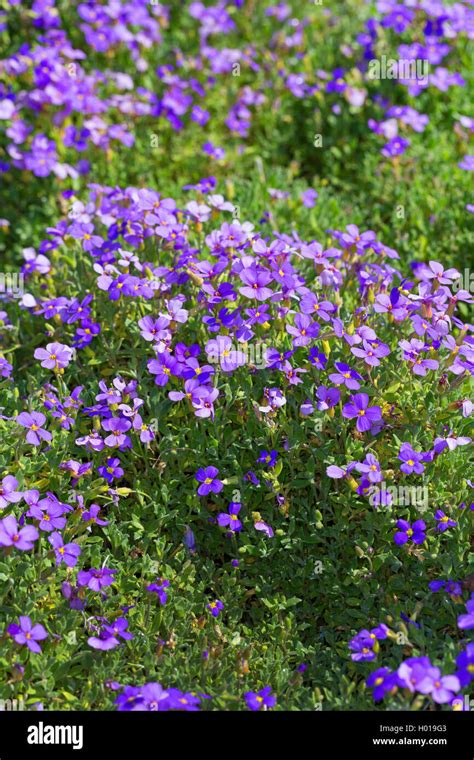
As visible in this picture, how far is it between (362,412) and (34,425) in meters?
1.56

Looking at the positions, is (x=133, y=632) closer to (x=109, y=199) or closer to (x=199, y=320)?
(x=199, y=320)

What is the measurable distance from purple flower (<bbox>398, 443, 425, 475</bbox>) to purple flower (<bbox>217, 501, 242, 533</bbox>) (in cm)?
82

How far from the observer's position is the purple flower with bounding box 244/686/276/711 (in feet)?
12.1

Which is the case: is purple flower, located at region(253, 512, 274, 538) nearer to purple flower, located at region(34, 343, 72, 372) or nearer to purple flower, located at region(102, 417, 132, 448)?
purple flower, located at region(102, 417, 132, 448)

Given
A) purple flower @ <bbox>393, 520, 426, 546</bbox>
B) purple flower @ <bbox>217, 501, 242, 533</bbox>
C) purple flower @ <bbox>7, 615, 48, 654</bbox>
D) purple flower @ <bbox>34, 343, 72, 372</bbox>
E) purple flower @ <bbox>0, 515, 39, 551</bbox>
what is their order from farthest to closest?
purple flower @ <bbox>34, 343, 72, 372</bbox>, purple flower @ <bbox>217, 501, 242, 533</bbox>, purple flower @ <bbox>393, 520, 426, 546</bbox>, purple flower @ <bbox>0, 515, 39, 551</bbox>, purple flower @ <bbox>7, 615, 48, 654</bbox>

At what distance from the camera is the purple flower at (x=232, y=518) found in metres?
4.37

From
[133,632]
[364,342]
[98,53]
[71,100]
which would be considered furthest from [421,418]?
[98,53]

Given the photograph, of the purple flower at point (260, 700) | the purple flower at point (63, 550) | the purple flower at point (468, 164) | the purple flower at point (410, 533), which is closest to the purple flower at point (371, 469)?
the purple flower at point (410, 533)

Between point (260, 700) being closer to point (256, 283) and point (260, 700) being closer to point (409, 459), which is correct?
point (409, 459)

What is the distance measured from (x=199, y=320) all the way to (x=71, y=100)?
2829 mm

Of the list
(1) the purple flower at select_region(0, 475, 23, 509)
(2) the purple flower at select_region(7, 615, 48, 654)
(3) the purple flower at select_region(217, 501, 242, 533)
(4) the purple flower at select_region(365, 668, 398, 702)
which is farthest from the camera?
(3) the purple flower at select_region(217, 501, 242, 533)

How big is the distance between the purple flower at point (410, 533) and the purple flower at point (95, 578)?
132 centimetres

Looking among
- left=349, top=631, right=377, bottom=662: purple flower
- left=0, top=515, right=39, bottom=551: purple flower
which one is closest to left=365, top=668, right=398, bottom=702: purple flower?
left=349, top=631, right=377, bottom=662: purple flower

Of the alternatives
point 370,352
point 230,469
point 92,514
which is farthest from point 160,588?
point 370,352
